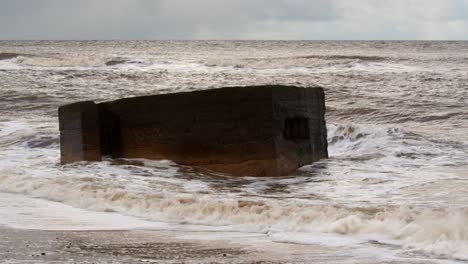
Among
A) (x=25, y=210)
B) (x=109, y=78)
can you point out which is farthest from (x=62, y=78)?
(x=25, y=210)

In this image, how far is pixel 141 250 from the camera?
17.8 ft

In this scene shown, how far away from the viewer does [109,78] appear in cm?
2934

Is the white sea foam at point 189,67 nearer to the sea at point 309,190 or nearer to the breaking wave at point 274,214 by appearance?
the sea at point 309,190

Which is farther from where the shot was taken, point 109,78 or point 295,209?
point 109,78

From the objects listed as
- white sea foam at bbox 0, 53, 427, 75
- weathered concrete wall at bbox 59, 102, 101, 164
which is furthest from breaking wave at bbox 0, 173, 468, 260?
white sea foam at bbox 0, 53, 427, 75

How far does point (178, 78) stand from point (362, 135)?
17185mm

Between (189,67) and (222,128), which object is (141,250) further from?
(189,67)

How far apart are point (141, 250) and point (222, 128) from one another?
433 cm

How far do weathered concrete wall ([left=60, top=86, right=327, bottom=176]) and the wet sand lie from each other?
3531 mm

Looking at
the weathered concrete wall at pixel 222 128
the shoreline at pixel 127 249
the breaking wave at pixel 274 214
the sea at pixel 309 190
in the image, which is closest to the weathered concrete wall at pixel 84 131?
the weathered concrete wall at pixel 222 128

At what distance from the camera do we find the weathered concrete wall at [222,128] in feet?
31.4

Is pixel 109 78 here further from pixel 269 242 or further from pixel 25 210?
pixel 269 242

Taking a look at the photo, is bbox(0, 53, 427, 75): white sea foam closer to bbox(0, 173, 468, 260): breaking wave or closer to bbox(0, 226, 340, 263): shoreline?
bbox(0, 173, 468, 260): breaking wave

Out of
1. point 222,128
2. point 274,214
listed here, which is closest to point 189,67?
point 222,128
